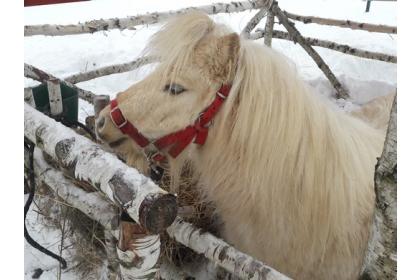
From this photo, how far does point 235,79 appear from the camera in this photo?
1.53m

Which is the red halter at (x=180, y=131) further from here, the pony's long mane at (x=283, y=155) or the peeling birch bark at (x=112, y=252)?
the peeling birch bark at (x=112, y=252)

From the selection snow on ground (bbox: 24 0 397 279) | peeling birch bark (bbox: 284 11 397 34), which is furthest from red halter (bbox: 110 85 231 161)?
peeling birch bark (bbox: 284 11 397 34)

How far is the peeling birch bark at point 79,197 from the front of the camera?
1.67 meters

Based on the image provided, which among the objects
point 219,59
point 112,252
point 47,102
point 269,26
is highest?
point 269,26

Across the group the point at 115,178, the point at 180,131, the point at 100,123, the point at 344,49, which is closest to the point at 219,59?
the point at 180,131

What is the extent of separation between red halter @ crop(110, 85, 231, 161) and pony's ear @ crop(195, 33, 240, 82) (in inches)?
2.1

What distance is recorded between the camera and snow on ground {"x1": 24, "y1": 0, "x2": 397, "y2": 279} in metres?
3.96

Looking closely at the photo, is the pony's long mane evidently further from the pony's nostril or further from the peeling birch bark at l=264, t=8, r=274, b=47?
the peeling birch bark at l=264, t=8, r=274, b=47

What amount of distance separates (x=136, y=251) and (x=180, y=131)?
1.70ft

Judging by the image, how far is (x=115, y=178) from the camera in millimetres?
1144

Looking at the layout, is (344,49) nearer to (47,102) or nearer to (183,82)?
(47,102)

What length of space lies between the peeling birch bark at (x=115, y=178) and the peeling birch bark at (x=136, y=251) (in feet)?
0.47

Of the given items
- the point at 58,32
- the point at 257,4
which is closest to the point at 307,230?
the point at 58,32

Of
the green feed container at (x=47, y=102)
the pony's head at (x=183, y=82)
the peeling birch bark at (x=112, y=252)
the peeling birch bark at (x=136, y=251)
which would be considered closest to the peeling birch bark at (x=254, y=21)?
the green feed container at (x=47, y=102)
